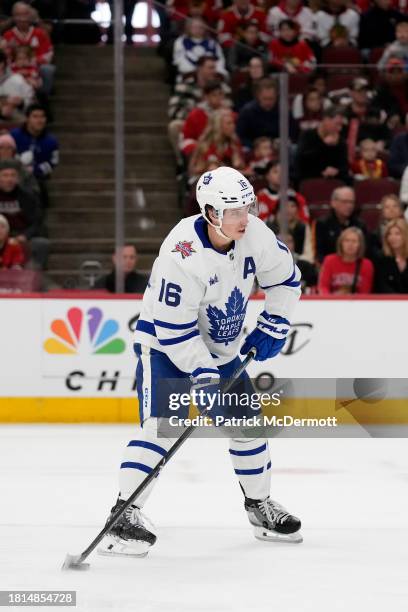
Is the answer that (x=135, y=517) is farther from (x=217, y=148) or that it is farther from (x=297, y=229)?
(x=217, y=148)

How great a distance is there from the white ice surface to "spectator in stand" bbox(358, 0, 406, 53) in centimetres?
383

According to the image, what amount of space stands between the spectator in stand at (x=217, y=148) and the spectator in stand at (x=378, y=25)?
213cm

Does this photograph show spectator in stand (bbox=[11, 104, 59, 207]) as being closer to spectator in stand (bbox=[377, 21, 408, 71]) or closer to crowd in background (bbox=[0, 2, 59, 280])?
crowd in background (bbox=[0, 2, 59, 280])

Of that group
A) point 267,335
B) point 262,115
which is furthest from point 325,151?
point 267,335

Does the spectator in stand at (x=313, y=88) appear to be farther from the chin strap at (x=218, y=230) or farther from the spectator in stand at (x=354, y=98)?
the chin strap at (x=218, y=230)

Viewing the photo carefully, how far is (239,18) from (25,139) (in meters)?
2.34

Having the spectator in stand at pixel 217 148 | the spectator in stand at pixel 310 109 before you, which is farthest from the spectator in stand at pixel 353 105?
the spectator in stand at pixel 217 148

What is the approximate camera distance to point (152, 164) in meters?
8.00

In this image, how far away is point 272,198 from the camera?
779 cm

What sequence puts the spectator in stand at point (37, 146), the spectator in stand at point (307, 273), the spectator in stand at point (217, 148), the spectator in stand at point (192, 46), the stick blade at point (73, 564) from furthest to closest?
the spectator in stand at point (192, 46), the spectator in stand at point (217, 148), the spectator in stand at point (37, 146), the spectator in stand at point (307, 273), the stick blade at point (73, 564)

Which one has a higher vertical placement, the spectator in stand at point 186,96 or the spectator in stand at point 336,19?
the spectator in stand at point 336,19

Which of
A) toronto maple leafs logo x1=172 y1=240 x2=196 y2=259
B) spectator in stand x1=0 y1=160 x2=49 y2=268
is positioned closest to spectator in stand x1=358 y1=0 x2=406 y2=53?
spectator in stand x1=0 y1=160 x2=49 y2=268

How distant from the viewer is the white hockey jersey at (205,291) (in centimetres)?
419

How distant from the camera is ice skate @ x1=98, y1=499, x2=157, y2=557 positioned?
4.26 meters
